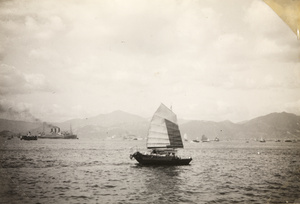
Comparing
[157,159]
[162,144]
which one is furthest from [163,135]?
[157,159]

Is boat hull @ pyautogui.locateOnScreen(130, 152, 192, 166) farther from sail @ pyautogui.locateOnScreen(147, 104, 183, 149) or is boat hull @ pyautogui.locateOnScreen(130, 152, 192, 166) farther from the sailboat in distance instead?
sail @ pyautogui.locateOnScreen(147, 104, 183, 149)

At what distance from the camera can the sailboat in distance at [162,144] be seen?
534 inches

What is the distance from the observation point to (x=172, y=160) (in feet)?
45.0

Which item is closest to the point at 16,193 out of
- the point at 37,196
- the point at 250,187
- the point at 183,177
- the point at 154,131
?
the point at 37,196

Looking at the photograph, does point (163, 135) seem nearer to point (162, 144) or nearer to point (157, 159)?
point (162, 144)

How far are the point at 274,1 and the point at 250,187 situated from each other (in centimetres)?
609

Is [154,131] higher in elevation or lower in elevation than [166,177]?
higher

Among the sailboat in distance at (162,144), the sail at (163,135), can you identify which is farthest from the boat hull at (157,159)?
the sail at (163,135)

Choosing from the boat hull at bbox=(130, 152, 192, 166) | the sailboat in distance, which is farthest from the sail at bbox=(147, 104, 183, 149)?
the boat hull at bbox=(130, 152, 192, 166)

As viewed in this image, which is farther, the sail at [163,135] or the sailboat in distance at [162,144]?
the sail at [163,135]

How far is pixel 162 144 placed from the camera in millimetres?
14344

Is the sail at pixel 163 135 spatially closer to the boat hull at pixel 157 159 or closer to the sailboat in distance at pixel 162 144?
the sailboat in distance at pixel 162 144

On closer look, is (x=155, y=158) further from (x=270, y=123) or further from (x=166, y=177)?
(x=270, y=123)

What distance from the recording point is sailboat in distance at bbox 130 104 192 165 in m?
13.6
